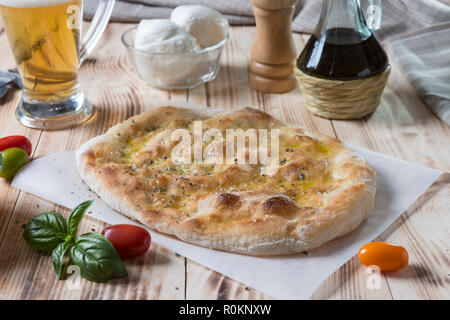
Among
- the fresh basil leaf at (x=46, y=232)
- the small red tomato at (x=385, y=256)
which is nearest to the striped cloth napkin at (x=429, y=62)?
the small red tomato at (x=385, y=256)

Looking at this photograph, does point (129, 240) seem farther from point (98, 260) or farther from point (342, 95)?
point (342, 95)

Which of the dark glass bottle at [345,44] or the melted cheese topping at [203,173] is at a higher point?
the dark glass bottle at [345,44]

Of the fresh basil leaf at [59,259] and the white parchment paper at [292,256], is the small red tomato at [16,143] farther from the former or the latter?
the fresh basil leaf at [59,259]

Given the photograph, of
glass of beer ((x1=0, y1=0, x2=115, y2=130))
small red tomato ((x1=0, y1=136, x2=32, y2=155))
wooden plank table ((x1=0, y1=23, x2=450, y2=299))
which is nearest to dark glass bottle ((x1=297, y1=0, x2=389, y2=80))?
wooden plank table ((x1=0, y1=23, x2=450, y2=299))

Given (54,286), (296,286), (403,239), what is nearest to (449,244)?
(403,239)

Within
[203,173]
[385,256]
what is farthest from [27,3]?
[385,256]

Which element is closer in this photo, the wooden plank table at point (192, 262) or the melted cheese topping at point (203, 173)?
the wooden plank table at point (192, 262)
